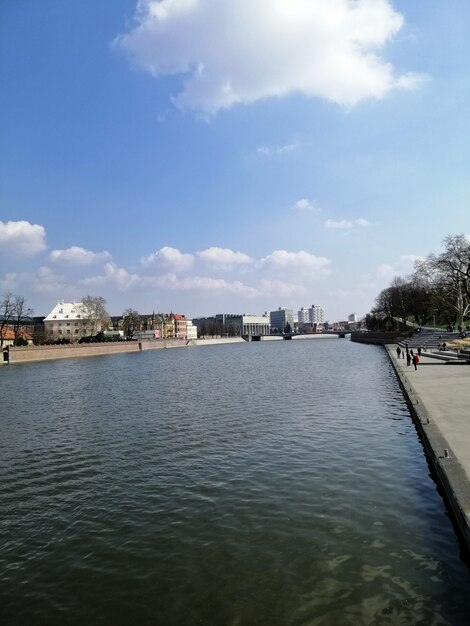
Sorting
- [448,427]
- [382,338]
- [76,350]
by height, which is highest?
[382,338]

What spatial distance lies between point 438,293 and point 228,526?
9247 cm

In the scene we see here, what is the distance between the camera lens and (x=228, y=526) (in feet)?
36.3

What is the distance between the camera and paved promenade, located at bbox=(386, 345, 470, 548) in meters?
10.4

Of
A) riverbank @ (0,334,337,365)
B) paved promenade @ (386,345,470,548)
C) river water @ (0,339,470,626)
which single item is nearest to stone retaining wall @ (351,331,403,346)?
riverbank @ (0,334,337,365)

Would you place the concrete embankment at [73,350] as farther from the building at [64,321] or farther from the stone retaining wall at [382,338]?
the stone retaining wall at [382,338]

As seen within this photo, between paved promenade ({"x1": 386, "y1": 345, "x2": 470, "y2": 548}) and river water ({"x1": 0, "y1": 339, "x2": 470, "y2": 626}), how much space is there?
673mm

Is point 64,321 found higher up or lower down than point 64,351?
higher up

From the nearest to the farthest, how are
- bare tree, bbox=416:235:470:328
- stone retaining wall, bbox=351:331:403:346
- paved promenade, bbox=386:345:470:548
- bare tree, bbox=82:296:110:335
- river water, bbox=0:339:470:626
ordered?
river water, bbox=0:339:470:626 → paved promenade, bbox=386:345:470:548 → bare tree, bbox=416:235:470:328 → stone retaining wall, bbox=351:331:403:346 → bare tree, bbox=82:296:110:335

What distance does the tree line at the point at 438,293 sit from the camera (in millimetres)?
84250

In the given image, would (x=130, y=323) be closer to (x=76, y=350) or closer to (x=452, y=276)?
(x=76, y=350)

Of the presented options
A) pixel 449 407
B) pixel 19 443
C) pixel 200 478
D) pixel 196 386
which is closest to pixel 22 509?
pixel 200 478

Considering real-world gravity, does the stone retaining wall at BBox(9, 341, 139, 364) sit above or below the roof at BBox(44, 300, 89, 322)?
below

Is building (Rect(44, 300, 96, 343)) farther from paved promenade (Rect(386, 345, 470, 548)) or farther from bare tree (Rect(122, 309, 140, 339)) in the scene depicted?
paved promenade (Rect(386, 345, 470, 548))

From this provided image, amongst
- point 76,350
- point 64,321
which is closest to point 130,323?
point 64,321
